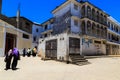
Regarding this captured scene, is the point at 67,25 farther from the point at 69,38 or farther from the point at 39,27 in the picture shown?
the point at 39,27

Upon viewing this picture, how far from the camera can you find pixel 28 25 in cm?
3388

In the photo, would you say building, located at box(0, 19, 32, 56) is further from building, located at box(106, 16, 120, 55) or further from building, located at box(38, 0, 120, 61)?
building, located at box(106, 16, 120, 55)

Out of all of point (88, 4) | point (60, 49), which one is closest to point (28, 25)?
point (88, 4)

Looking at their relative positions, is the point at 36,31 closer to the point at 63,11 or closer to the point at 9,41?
the point at 63,11

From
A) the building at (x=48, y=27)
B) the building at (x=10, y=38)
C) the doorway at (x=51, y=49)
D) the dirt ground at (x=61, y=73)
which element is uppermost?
the building at (x=48, y=27)

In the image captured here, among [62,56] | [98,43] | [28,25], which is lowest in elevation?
[62,56]

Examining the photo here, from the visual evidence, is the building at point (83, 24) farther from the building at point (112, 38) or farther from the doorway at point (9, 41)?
the doorway at point (9, 41)

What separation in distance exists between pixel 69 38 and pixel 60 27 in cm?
1330

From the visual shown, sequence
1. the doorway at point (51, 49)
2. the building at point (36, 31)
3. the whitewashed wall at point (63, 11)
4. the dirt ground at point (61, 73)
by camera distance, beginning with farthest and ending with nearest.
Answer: the building at point (36, 31) → the whitewashed wall at point (63, 11) → the doorway at point (51, 49) → the dirt ground at point (61, 73)

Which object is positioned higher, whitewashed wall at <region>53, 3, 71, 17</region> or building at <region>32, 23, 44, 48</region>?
whitewashed wall at <region>53, 3, 71, 17</region>

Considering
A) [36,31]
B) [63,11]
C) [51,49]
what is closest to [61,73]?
[51,49]

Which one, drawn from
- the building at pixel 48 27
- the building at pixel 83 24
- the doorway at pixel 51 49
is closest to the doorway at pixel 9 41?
the building at pixel 83 24

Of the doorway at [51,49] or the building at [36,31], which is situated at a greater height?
the building at [36,31]

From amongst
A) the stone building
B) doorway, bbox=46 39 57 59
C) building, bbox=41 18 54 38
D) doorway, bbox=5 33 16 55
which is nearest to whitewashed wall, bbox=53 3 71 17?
building, bbox=41 18 54 38
